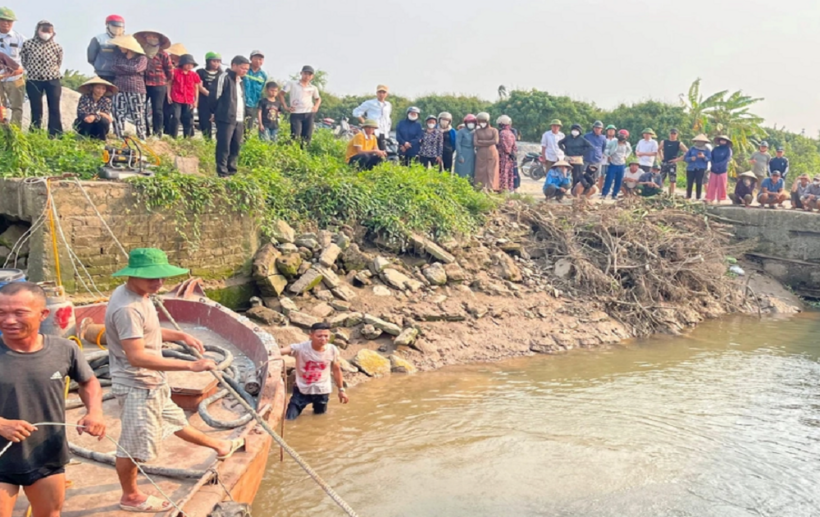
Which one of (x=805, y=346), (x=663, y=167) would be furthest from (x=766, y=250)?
(x=805, y=346)

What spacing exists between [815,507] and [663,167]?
1073 cm

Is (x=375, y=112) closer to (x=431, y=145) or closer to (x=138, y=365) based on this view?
(x=431, y=145)

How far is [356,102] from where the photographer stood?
25906 mm

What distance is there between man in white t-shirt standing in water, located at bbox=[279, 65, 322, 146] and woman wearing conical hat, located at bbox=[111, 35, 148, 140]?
263 centimetres

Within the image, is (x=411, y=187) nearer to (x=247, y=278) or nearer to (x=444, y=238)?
(x=444, y=238)

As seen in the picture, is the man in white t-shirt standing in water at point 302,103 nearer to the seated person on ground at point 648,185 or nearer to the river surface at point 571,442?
the river surface at point 571,442

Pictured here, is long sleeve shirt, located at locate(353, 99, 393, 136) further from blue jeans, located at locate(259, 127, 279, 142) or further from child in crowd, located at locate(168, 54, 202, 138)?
child in crowd, located at locate(168, 54, 202, 138)

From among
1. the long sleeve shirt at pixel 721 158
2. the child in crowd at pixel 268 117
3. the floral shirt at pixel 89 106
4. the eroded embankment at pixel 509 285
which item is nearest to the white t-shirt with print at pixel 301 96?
the child in crowd at pixel 268 117

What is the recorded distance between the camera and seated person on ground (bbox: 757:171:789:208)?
14281 millimetres

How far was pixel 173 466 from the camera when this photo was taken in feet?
13.9

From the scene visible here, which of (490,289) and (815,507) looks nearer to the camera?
(815,507)

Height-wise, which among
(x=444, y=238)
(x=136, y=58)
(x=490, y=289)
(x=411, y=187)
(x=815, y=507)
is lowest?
(x=815, y=507)

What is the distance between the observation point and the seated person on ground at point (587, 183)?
542 inches

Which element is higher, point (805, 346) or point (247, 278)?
point (247, 278)
